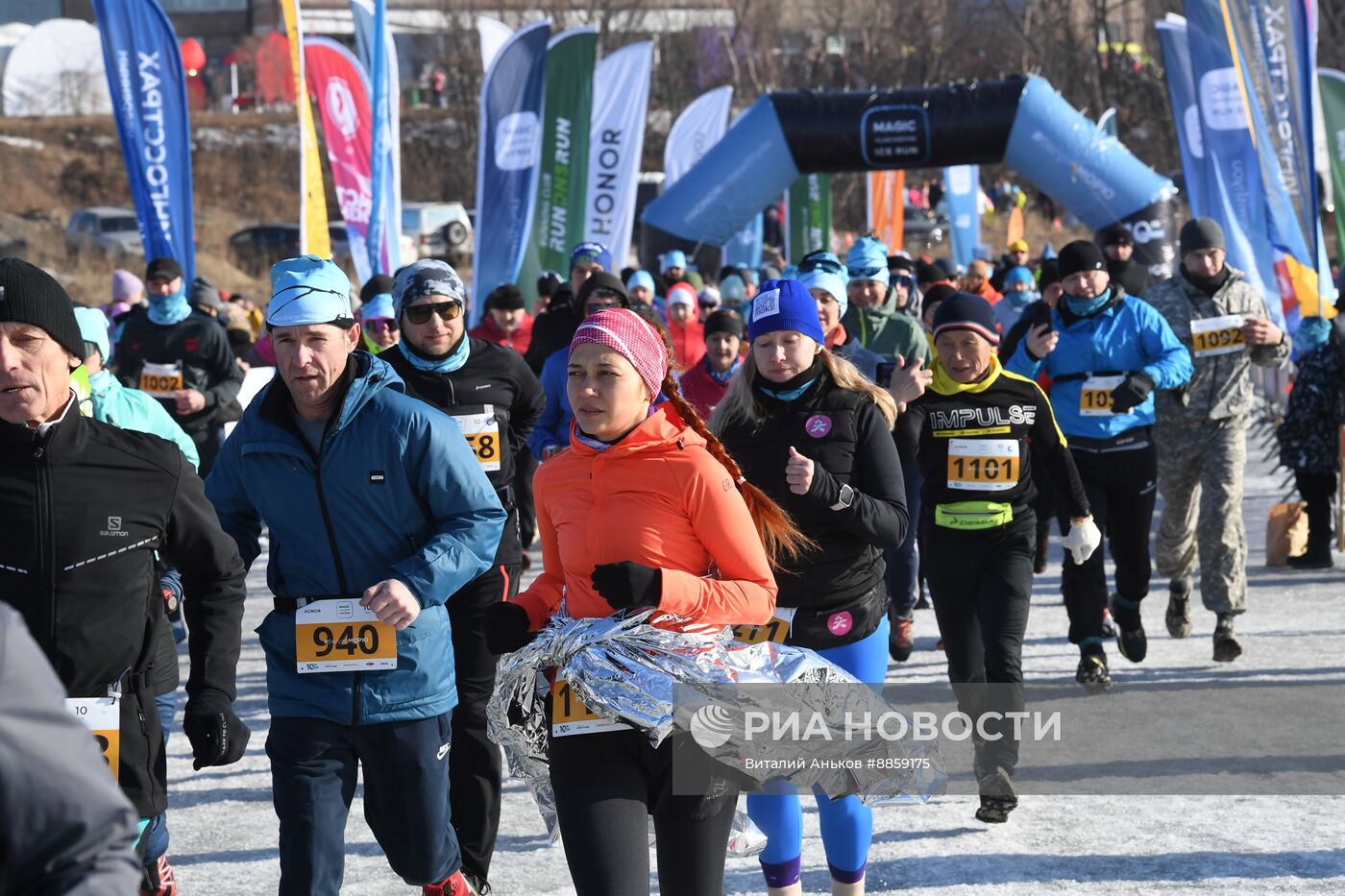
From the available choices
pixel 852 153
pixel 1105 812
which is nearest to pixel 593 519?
pixel 1105 812

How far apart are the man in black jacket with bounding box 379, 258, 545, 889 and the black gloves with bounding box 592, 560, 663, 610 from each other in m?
1.55

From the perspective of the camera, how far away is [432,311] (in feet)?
18.5

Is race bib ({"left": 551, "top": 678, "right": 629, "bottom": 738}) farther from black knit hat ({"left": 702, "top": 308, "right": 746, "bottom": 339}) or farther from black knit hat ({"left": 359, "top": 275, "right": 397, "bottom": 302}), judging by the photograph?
black knit hat ({"left": 359, "top": 275, "right": 397, "bottom": 302})

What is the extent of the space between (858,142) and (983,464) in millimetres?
12810

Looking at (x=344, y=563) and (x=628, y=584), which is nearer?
(x=628, y=584)

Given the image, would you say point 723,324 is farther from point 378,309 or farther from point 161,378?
point 161,378

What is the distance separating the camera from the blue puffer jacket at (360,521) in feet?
13.1

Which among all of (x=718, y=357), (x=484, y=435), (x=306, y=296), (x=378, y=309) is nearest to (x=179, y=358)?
(x=378, y=309)

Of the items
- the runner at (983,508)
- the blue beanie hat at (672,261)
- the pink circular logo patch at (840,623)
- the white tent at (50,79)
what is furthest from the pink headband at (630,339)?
the white tent at (50,79)

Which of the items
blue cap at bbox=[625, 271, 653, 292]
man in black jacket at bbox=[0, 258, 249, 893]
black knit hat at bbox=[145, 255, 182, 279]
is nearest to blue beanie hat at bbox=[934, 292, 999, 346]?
man in black jacket at bbox=[0, 258, 249, 893]

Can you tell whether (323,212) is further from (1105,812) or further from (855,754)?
(855,754)

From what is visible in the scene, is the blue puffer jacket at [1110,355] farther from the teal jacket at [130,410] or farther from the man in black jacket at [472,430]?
the teal jacket at [130,410]

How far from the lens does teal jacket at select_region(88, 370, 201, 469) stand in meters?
5.75

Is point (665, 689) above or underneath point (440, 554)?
underneath
